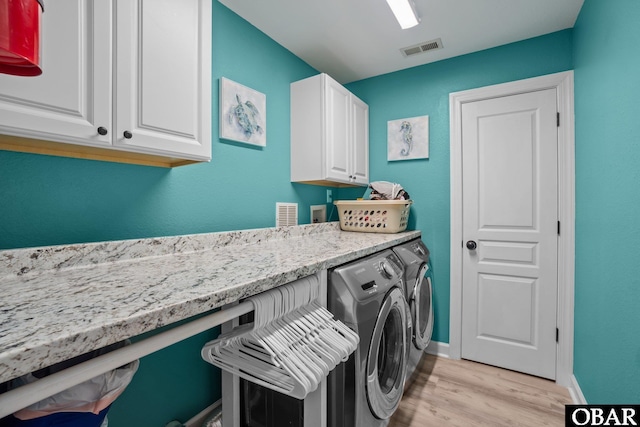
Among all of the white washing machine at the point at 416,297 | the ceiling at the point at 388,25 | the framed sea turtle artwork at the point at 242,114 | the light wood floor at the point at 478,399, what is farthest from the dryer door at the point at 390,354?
the ceiling at the point at 388,25

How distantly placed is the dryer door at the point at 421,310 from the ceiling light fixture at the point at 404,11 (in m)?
1.62

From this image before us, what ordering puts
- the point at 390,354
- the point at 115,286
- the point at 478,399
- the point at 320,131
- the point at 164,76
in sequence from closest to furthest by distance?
the point at 115,286 < the point at 164,76 < the point at 390,354 < the point at 478,399 < the point at 320,131

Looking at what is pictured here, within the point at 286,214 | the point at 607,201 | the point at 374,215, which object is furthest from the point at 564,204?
the point at 286,214

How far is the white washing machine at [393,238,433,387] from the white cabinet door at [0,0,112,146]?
1.60m

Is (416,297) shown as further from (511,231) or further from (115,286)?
(115,286)

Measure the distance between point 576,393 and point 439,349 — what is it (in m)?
0.88

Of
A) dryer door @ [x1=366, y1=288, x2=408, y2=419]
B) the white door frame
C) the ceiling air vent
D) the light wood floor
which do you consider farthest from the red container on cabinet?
the white door frame

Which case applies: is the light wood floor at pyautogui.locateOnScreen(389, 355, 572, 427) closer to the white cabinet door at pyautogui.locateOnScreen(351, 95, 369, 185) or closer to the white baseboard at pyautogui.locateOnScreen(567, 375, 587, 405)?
the white baseboard at pyautogui.locateOnScreen(567, 375, 587, 405)

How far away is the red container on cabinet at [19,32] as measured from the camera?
50cm

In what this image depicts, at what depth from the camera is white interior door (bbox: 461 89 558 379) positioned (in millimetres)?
2096

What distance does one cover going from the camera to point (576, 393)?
6.04 ft

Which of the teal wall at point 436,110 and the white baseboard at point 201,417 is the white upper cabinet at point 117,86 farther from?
the teal wall at point 436,110

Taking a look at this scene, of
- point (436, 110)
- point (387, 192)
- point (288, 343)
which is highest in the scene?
point (436, 110)

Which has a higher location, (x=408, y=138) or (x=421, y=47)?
(x=421, y=47)
